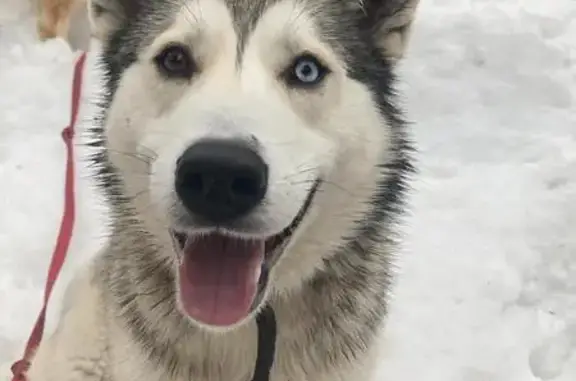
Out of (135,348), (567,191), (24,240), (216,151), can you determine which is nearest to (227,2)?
(216,151)

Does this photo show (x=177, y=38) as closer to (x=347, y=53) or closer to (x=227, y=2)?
(x=227, y=2)

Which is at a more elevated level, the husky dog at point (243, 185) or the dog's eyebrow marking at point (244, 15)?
the dog's eyebrow marking at point (244, 15)

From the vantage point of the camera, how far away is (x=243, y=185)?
199 cm

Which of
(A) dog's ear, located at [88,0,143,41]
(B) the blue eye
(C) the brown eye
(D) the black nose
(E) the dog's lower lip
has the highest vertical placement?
(A) dog's ear, located at [88,0,143,41]

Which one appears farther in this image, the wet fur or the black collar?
the wet fur

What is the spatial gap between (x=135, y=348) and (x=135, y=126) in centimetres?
69

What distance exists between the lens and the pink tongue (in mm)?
2172

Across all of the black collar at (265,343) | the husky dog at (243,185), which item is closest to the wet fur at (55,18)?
the husky dog at (243,185)

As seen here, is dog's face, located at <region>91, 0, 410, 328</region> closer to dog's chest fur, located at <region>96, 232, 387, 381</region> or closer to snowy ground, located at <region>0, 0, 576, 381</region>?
dog's chest fur, located at <region>96, 232, 387, 381</region>

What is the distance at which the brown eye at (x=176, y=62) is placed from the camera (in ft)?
7.35

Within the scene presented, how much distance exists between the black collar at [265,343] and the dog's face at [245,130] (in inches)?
4.2

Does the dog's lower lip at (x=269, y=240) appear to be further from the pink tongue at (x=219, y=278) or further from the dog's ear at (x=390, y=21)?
the dog's ear at (x=390, y=21)

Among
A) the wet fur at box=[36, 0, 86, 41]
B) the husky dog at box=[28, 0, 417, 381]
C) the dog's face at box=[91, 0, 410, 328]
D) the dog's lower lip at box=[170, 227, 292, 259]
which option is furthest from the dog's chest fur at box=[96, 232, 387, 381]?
the wet fur at box=[36, 0, 86, 41]

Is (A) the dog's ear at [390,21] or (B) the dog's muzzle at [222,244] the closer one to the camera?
(B) the dog's muzzle at [222,244]
